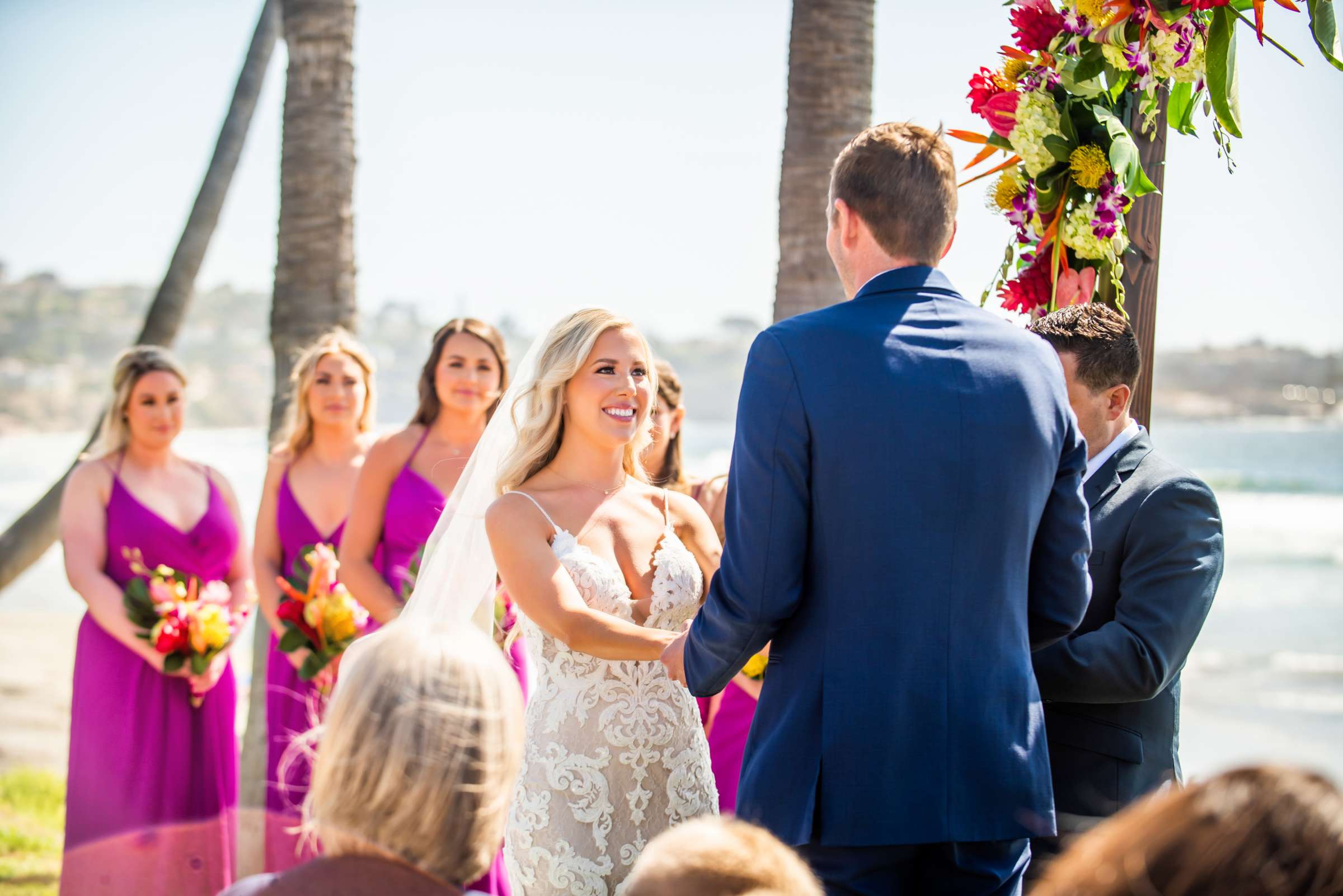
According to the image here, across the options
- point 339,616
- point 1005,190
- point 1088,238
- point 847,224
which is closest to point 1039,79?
point 1005,190

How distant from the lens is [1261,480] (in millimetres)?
36281

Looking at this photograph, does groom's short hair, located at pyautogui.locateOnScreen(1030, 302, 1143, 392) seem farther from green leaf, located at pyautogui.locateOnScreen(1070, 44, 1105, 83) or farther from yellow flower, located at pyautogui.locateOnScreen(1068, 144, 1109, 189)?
green leaf, located at pyautogui.locateOnScreen(1070, 44, 1105, 83)

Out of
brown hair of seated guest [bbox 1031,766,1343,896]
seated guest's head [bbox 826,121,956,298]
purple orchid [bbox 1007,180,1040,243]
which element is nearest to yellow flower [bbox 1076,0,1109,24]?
purple orchid [bbox 1007,180,1040,243]

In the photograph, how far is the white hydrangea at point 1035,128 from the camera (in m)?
3.47

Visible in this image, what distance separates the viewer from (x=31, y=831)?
25.8 ft

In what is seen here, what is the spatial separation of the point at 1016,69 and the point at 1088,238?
0.57 metres

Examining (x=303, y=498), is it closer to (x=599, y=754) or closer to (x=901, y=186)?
(x=599, y=754)

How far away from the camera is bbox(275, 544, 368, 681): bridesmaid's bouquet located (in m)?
5.61

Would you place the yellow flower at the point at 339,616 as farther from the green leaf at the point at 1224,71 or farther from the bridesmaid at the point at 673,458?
the green leaf at the point at 1224,71

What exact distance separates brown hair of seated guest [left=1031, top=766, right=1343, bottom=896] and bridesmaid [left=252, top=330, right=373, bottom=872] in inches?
201

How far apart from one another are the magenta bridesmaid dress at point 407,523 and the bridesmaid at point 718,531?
0.96m

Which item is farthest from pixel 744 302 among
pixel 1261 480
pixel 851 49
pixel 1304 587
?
pixel 851 49

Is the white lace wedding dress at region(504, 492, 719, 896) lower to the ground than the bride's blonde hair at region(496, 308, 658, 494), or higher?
lower

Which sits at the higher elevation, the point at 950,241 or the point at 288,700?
the point at 950,241
